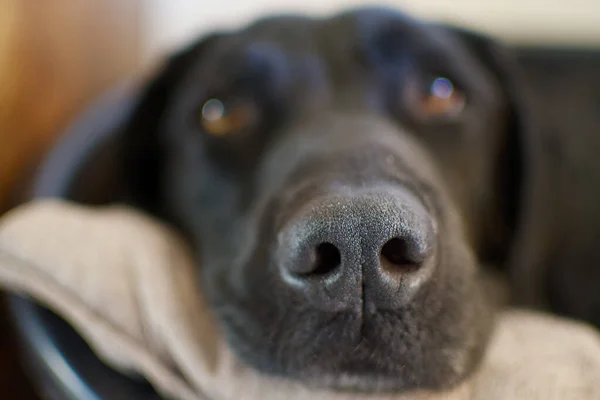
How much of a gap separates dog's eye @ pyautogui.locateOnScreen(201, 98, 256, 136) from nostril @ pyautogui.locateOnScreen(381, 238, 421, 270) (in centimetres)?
52

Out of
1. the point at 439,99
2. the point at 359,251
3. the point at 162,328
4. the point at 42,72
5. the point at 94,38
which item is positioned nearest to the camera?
the point at 359,251

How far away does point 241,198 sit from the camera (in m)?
1.00

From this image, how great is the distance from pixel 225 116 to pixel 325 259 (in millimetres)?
553

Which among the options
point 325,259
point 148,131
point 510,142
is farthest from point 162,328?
point 510,142

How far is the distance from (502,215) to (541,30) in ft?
3.52

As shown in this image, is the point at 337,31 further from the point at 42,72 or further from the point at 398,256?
the point at 42,72

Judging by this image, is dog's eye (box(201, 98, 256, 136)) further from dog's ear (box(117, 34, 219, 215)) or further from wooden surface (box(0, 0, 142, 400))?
wooden surface (box(0, 0, 142, 400))

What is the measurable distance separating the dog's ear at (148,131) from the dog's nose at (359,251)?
72cm

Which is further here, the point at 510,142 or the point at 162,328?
the point at 510,142

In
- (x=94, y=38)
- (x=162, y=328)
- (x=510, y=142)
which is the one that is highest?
(x=510, y=142)

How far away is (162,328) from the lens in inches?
29.6

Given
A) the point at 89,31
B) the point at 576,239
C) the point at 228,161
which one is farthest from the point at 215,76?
the point at 576,239

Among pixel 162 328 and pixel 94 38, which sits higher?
pixel 94 38

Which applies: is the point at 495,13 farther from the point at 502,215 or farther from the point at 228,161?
the point at 228,161
